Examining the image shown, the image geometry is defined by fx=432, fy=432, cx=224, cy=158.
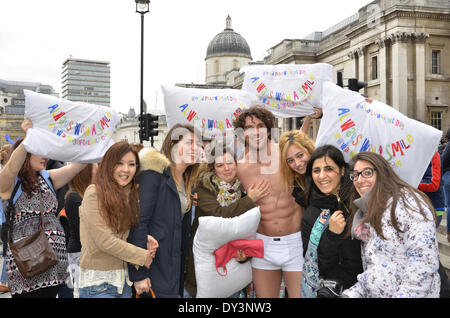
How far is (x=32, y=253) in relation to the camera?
11.6ft

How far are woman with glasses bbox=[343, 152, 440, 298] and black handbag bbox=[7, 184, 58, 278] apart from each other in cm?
239

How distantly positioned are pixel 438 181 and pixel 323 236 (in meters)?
2.91

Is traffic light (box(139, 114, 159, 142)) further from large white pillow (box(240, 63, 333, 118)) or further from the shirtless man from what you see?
the shirtless man

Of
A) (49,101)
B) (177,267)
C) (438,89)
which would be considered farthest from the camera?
(438,89)

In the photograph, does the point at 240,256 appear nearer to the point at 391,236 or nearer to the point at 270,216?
the point at 270,216

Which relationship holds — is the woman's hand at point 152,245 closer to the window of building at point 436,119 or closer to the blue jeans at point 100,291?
the blue jeans at point 100,291

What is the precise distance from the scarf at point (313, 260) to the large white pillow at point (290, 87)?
2197 mm

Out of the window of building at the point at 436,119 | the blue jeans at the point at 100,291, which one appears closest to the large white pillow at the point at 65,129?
the blue jeans at the point at 100,291

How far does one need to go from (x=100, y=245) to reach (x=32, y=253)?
71cm

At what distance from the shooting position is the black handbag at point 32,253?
3.50 m

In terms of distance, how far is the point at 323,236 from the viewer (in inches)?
121

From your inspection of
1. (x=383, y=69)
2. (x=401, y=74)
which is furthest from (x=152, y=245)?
(x=383, y=69)

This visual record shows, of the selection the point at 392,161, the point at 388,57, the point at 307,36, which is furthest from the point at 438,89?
the point at 392,161

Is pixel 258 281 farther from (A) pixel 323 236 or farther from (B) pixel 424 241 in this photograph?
(B) pixel 424 241
